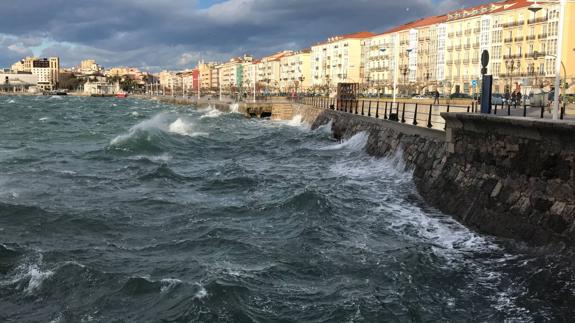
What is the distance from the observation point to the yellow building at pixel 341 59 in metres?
146

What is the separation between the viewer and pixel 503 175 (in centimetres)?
1211

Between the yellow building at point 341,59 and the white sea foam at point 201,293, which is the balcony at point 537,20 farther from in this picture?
the white sea foam at point 201,293

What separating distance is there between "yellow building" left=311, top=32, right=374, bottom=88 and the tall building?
1434cm

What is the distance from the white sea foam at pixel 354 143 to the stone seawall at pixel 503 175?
8.31m

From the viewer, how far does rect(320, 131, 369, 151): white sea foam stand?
2627cm

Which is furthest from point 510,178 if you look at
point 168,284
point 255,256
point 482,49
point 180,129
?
point 482,49

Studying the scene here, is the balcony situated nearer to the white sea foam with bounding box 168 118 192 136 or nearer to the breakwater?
the white sea foam with bounding box 168 118 192 136

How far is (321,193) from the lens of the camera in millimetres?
16031

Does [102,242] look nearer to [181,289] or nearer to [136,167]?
[181,289]

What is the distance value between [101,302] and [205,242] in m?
3.30

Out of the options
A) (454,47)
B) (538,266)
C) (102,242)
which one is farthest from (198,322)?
(454,47)

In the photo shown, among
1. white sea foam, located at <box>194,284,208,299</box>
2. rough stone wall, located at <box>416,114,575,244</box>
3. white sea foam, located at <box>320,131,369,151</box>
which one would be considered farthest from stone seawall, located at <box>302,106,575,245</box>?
white sea foam, located at <box>320,131,369,151</box>

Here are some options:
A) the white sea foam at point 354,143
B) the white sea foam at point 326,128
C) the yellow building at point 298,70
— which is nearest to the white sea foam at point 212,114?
the white sea foam at point 326,128

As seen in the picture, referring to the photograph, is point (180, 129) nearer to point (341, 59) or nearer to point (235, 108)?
point (235, 108)
